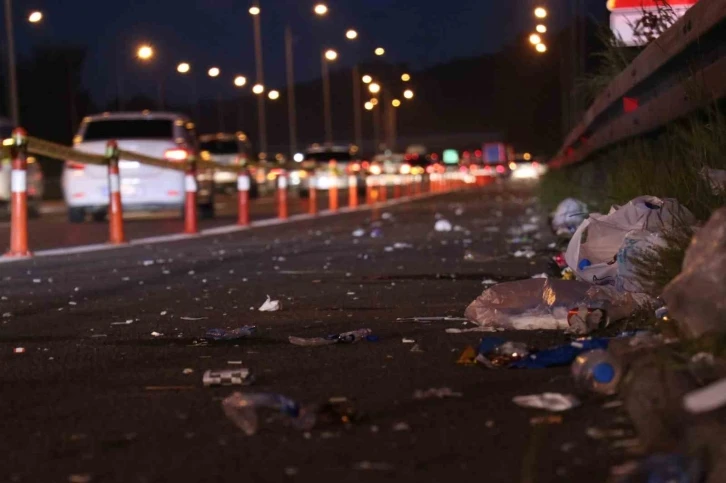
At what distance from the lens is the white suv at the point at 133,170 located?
73.7 feet

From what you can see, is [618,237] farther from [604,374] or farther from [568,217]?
[568,217]

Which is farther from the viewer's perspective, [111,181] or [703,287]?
[111,181]

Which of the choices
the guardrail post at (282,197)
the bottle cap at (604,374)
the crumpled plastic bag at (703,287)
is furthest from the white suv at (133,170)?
the bottle cap at (604,374)

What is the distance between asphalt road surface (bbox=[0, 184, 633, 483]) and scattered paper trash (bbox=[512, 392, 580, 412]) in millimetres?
51

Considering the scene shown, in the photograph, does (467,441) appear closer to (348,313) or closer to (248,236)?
(348,313)

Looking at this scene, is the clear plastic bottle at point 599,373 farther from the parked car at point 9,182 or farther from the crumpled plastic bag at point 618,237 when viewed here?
the parked car at point 9,182

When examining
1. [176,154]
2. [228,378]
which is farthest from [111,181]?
[228,378]

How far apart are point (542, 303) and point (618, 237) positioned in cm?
105

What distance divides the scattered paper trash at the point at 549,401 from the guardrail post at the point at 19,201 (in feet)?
32.7

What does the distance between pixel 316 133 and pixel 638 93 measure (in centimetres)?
17034

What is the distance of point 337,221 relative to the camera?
76.5ft

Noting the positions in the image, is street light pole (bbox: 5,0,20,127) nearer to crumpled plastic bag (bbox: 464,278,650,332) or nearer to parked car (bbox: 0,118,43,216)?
parked car (bbox: 0,118,43,216)

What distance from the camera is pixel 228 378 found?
5.27m

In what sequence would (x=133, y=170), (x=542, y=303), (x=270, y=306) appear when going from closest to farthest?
(x=542, y=303), (x=270, y=306), (x=133, y=170)
